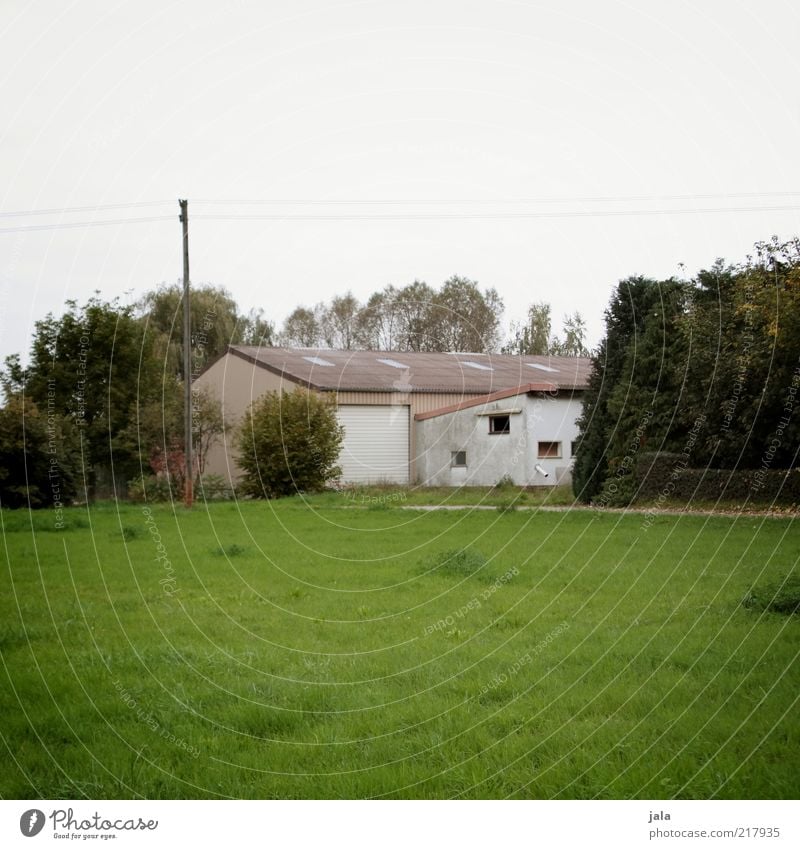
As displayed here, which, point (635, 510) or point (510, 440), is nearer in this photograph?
point (635, 510)

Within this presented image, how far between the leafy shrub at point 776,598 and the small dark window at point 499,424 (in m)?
20.1

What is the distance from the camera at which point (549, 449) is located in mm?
28859

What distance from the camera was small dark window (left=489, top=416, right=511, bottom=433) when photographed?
28938 millimetres

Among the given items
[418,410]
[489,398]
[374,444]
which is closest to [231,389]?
[374,444]

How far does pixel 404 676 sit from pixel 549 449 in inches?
902

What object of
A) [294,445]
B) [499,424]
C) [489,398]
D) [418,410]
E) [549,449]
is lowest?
[549,449]

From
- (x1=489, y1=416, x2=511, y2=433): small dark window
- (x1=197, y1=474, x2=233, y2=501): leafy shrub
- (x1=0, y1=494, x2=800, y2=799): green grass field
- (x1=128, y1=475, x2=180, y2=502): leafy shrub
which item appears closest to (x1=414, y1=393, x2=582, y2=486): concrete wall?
(x1=489, y1=416, x2=511, y2=433): small dark window

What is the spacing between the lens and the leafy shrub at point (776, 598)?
8.17 m

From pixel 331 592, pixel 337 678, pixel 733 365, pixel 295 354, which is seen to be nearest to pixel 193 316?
pixel 295 354

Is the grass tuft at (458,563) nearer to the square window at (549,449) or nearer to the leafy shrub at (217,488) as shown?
the square window at (549,449)

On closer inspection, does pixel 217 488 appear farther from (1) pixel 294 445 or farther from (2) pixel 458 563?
(2) pixel 458 563

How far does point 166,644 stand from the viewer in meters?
7.58

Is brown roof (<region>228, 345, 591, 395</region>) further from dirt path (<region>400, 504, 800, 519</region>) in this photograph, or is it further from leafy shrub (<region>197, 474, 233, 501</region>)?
dirt path (<region>400, 504, 800, 519</region>)

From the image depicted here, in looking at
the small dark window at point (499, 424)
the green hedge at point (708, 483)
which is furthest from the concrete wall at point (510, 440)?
the green hedge at point (708, 483)
